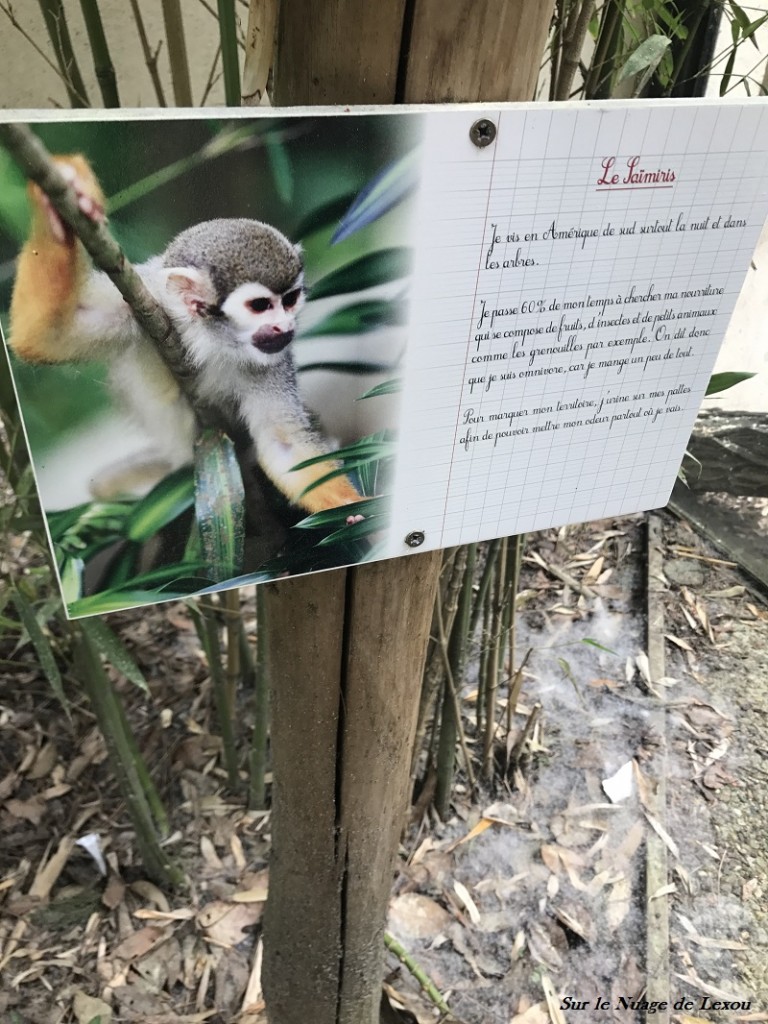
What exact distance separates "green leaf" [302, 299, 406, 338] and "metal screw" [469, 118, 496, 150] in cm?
10

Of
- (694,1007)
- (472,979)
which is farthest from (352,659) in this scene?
(694,1007)

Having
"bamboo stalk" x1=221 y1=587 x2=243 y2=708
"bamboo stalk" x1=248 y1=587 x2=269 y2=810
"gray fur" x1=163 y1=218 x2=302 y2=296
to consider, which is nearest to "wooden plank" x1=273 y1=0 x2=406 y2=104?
"gray fur" x1=163 y1=218 x2=302 y2=296

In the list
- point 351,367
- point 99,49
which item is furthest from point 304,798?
point 99,49

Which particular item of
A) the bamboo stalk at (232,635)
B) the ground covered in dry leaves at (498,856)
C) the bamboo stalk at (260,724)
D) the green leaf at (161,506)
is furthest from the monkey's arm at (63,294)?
the ground covered in dry leaves at (498,856)

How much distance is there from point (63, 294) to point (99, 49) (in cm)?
37

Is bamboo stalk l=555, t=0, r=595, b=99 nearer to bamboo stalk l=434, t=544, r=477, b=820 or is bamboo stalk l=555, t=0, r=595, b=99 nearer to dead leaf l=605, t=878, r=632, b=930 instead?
bamboo stalk l=434, t=544, r=477, b=820

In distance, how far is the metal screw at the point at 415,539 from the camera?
2.01 feet

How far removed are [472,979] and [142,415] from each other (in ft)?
3.53

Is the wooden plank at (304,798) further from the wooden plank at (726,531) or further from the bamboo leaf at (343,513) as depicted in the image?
the wooden plank at (726,531)

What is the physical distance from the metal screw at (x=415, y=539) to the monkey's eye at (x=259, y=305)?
215 mm

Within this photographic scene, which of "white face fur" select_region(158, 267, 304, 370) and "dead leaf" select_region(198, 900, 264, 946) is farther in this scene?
"dead leaf" select_region(198, 900, 264, 946)

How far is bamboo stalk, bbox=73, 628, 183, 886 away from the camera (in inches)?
40.8

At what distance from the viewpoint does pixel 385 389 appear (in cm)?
53

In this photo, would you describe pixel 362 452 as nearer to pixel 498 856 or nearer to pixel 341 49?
pixel 341 49
